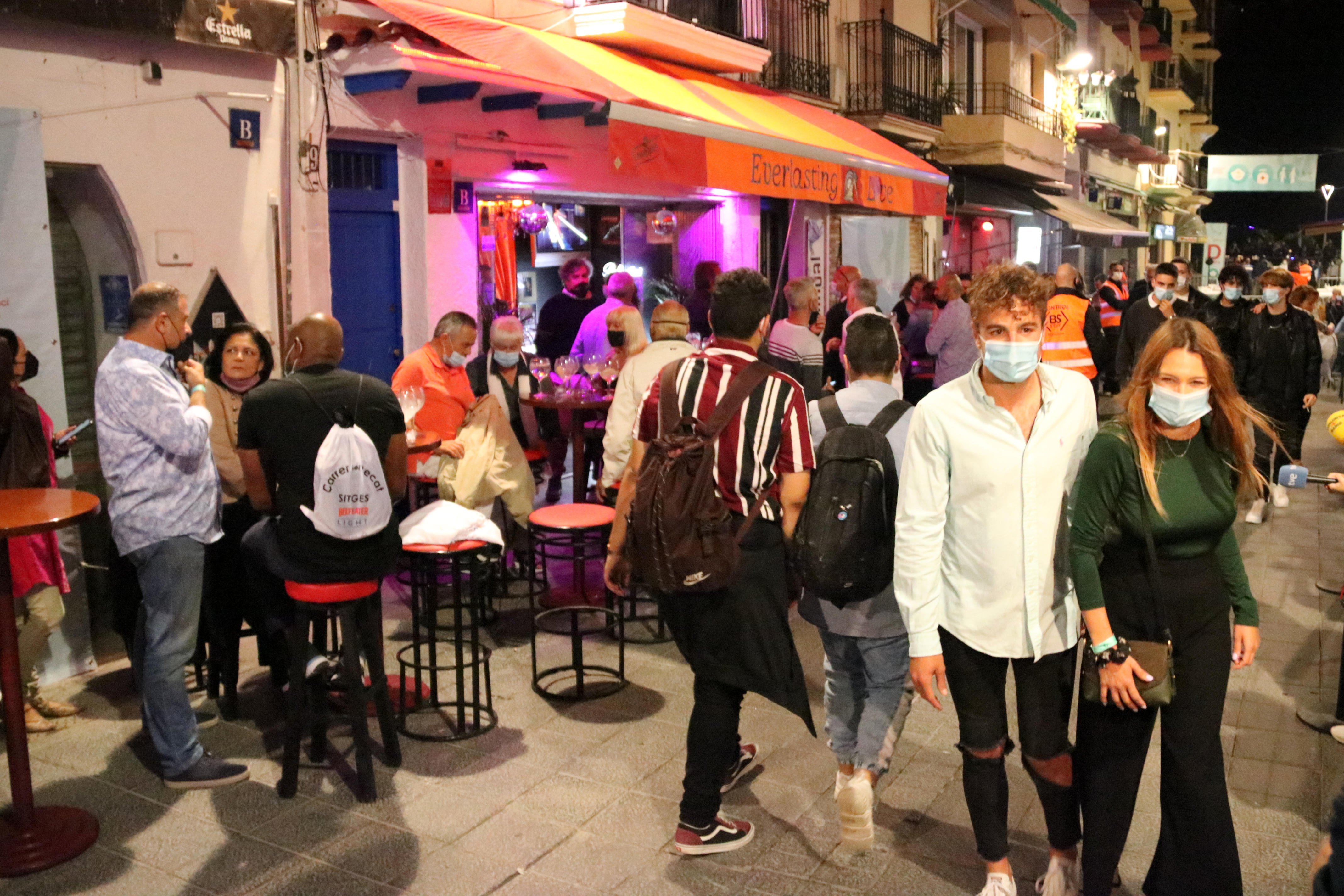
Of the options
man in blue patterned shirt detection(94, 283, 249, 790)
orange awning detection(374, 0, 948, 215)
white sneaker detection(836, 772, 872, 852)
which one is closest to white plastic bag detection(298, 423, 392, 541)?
man in blue patterned shirt detection(94, 283, 249, 790)

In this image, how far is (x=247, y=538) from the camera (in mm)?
4941

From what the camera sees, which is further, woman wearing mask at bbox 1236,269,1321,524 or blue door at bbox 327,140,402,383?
woman wearing mask at bbox 1236,269,1321,524

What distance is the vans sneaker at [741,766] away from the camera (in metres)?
4.75

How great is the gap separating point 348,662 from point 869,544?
2.13 metres

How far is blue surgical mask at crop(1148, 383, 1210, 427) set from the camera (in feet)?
10.8

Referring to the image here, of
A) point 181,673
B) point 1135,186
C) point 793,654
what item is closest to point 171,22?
point 181,673

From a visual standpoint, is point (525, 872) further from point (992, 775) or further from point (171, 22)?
point (171, 22)

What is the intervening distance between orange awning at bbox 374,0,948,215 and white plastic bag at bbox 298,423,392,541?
4.04 meters

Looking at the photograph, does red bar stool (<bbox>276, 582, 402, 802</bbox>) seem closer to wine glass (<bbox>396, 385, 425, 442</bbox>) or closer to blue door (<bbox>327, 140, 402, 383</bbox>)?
wine glass (<bbox>396, 385, 425, 442</bbox>)

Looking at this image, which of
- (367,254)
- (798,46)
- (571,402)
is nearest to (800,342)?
(571,402)

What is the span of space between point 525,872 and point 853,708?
4.28 feet

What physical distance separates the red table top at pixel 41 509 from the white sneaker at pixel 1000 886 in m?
3.24

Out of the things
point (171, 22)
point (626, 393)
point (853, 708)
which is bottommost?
point (853, 708)

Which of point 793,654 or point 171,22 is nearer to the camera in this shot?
point 793,654
